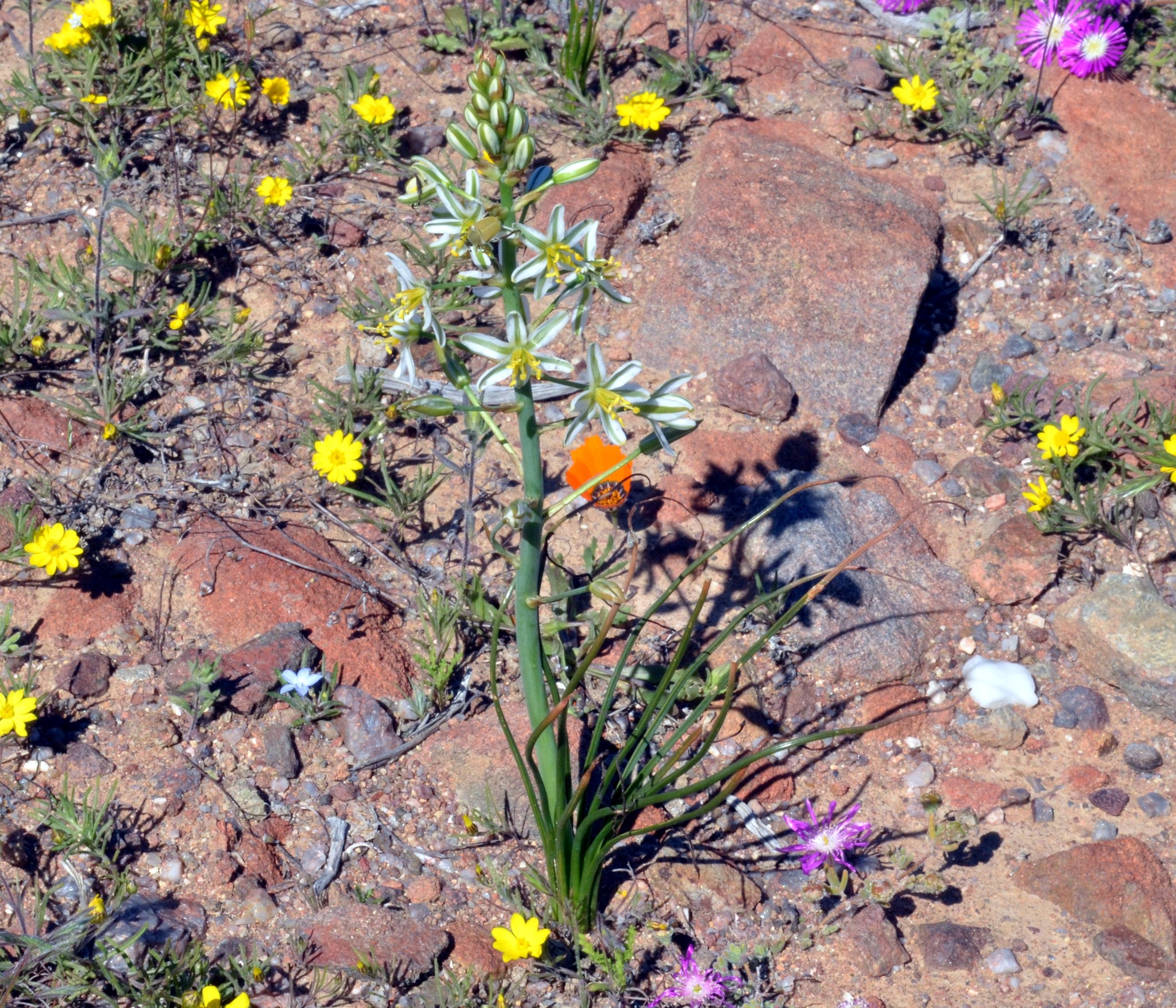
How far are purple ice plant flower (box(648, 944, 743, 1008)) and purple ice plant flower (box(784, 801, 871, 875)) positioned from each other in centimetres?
38

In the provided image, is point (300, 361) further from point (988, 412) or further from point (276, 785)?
point (988, 412)

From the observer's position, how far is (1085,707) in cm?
354

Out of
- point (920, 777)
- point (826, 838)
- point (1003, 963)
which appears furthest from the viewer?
point (920, 777)

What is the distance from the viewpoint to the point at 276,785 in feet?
10.5

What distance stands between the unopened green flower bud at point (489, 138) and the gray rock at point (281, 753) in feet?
6.23

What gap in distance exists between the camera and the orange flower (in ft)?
11.4

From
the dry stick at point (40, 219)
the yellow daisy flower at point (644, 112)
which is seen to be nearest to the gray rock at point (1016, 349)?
the yellow daisy flower at point (644, 112)

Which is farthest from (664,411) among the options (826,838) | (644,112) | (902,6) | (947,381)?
(902,6)

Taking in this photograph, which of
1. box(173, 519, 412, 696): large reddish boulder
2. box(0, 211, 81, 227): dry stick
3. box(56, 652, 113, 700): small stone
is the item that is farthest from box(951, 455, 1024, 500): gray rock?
box(0, 211, 81, 227): dry stick

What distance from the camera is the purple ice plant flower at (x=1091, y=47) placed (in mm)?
5211

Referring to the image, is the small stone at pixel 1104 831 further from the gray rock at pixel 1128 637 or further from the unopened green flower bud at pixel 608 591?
the unopened green flower bud at pixel 608 591

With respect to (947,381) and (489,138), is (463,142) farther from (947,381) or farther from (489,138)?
(947,381)

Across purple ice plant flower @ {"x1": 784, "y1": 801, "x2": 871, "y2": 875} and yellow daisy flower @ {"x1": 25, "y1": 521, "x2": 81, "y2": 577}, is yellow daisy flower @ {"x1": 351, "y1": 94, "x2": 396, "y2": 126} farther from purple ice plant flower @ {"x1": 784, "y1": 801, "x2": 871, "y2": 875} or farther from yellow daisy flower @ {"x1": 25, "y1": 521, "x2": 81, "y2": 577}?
purple ice plant flower @ {"x1": 784, "y1": 801, "x2": 871, "y2": 875}

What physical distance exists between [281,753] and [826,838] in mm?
1612
